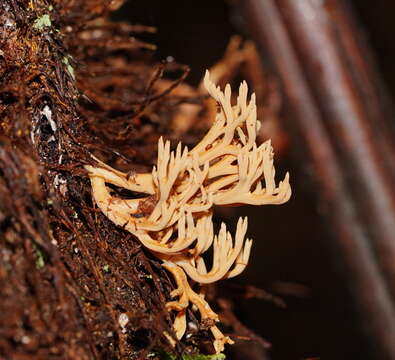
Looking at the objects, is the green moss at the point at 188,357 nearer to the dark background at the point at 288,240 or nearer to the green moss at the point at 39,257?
the green moss at the point at 39,257

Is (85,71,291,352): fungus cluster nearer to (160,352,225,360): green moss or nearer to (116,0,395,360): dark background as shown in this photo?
(160,352,225,360): green moss

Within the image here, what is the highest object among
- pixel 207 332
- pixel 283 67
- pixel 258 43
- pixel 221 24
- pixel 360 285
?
pixel 221 24

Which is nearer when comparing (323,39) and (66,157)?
(66,157)

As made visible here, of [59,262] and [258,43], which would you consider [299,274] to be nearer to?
[258,43]

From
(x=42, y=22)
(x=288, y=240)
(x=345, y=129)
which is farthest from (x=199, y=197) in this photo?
(x=288, y=240)

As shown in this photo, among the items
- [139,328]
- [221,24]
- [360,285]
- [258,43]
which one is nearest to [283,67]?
[258,43]

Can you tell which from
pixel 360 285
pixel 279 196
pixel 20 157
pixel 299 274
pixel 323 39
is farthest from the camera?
pixel 299 274
